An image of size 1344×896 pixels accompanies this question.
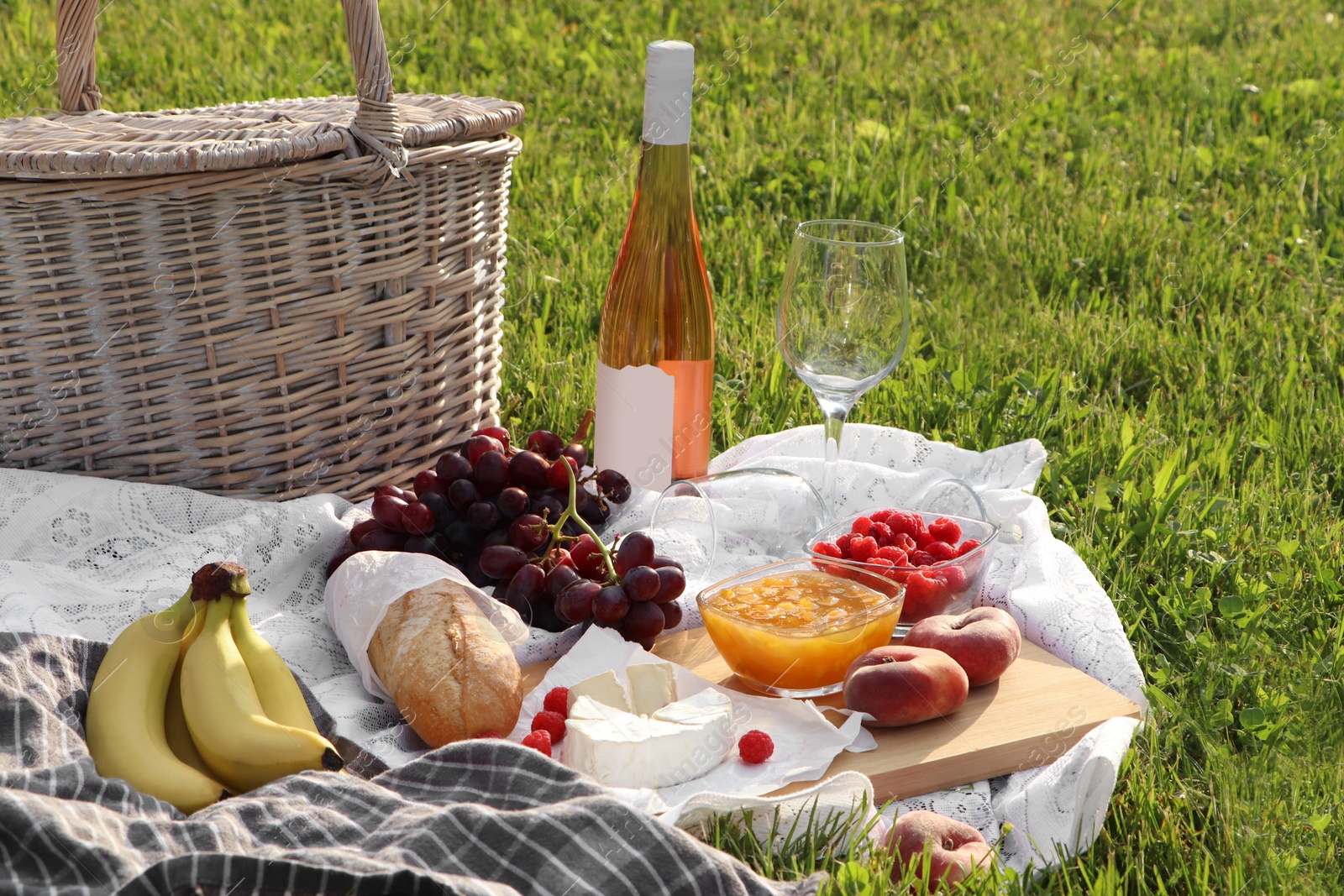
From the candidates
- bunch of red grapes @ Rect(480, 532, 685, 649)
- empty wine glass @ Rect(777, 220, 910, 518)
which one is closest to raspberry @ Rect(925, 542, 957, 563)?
empty wine glass @ Rect(777, 220, 910, 518)

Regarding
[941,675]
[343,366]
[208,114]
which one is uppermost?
[208,114]

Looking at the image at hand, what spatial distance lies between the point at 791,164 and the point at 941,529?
94.7 inches

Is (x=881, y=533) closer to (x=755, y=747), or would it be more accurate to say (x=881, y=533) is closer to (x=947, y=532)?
(x=947, y=532)

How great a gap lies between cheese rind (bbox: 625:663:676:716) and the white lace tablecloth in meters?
0.22

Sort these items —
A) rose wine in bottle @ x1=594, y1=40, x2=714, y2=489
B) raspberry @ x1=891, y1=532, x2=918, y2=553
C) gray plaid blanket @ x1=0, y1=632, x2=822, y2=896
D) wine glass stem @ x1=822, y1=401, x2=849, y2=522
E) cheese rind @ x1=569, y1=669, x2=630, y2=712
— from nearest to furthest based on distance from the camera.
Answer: gray plaid blanket @ x1=0, y1=632, x2=822, y2=896 < cheese rind @ x1=569, y1=669, x2=630, y2=712 < raspberry @ x1=891, y1=532, x2=918, y2=553 < wine glass stem @ x1=822, y1=401, x2=849, y2=522 < rose wine in bottle @ x1=594, y1=40, x2=714, y2=489

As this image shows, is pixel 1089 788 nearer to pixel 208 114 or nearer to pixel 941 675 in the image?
pixel 941 675

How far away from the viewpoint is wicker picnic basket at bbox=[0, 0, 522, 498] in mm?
1892

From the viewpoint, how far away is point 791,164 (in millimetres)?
4062

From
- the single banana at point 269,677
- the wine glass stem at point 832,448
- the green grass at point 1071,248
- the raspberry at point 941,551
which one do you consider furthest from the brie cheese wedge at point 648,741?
the wine glass stem at point 832,448

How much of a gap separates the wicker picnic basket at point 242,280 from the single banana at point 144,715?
21.6 inches

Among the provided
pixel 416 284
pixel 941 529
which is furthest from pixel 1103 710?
pixel 416 284

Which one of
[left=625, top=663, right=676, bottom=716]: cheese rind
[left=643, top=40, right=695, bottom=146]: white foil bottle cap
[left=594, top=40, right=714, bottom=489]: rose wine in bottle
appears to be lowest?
[left=625, top=663, right=676, bottom=716]: cheese rind

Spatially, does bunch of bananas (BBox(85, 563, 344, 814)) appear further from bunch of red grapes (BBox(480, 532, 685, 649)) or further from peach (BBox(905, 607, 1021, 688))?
peach (BBox(905, 607, 1021, 688))

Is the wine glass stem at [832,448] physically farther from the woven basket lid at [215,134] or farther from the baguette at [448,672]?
the woven basket lid at [215,134]
